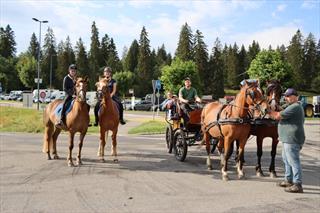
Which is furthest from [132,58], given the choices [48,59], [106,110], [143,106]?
[106,110]

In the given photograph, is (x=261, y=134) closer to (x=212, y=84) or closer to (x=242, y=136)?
(x=242, y=136)

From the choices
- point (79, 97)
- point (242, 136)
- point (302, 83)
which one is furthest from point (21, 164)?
point (302, 83)

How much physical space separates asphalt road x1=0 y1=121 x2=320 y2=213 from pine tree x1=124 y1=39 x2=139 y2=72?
10360cm

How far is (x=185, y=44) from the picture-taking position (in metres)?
99.0

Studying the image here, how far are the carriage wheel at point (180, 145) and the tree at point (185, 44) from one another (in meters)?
85.4

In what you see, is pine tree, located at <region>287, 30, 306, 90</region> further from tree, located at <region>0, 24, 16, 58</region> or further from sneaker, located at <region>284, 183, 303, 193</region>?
sneaker, located at <region>284, 183, 303, 193</region>

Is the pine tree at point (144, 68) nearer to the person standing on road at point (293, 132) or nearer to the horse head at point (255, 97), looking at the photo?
the horse head at point (255, 97)

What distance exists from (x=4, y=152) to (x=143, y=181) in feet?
22.5

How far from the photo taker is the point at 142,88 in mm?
104000

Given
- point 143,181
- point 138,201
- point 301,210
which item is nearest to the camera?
point 301,210

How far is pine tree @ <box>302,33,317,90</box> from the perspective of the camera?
116250 millimetres

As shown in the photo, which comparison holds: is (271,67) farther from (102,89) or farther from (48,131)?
(102,89)

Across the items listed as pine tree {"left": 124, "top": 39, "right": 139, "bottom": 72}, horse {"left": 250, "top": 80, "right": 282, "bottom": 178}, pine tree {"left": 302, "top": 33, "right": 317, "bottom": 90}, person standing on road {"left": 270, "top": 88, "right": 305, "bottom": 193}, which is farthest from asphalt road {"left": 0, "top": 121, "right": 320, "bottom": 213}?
pine tree {"left": 302, "top": 33, "right": 317, "bottom": 90}

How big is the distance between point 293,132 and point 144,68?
98.6 metres
